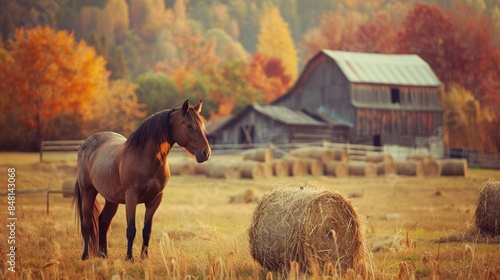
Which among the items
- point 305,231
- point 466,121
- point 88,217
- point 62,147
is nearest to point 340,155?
point 62,147

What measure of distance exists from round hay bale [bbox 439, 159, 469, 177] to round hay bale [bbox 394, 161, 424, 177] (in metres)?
1.32

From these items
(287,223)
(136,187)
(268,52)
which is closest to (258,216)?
Result: (287,223)

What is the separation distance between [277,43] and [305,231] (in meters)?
68.7

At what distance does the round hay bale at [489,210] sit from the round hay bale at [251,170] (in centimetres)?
2018

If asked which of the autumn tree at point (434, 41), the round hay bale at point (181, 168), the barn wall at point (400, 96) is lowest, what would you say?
the round hay bale at point (181, 168)

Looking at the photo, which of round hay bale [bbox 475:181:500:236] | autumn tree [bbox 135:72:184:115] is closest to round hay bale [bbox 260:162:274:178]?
round hay bale [bbox 475:181:500:236]

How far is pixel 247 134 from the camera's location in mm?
50531

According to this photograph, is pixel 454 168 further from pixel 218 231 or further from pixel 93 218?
pixel 93 218

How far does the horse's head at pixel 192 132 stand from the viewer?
9.89m

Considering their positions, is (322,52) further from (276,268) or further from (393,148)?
(276,268)

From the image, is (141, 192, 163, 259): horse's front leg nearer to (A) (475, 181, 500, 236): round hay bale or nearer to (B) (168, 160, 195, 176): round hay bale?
(A) (475, 181, 500, 236): round hay bale

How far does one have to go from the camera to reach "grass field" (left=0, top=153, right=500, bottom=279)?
344 inches

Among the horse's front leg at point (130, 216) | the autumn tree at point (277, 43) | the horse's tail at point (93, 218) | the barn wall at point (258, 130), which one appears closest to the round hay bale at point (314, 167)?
the barn wall at point (258, 130)

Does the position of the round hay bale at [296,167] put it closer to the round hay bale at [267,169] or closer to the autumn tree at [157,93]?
the round hay bale at [267,169]
